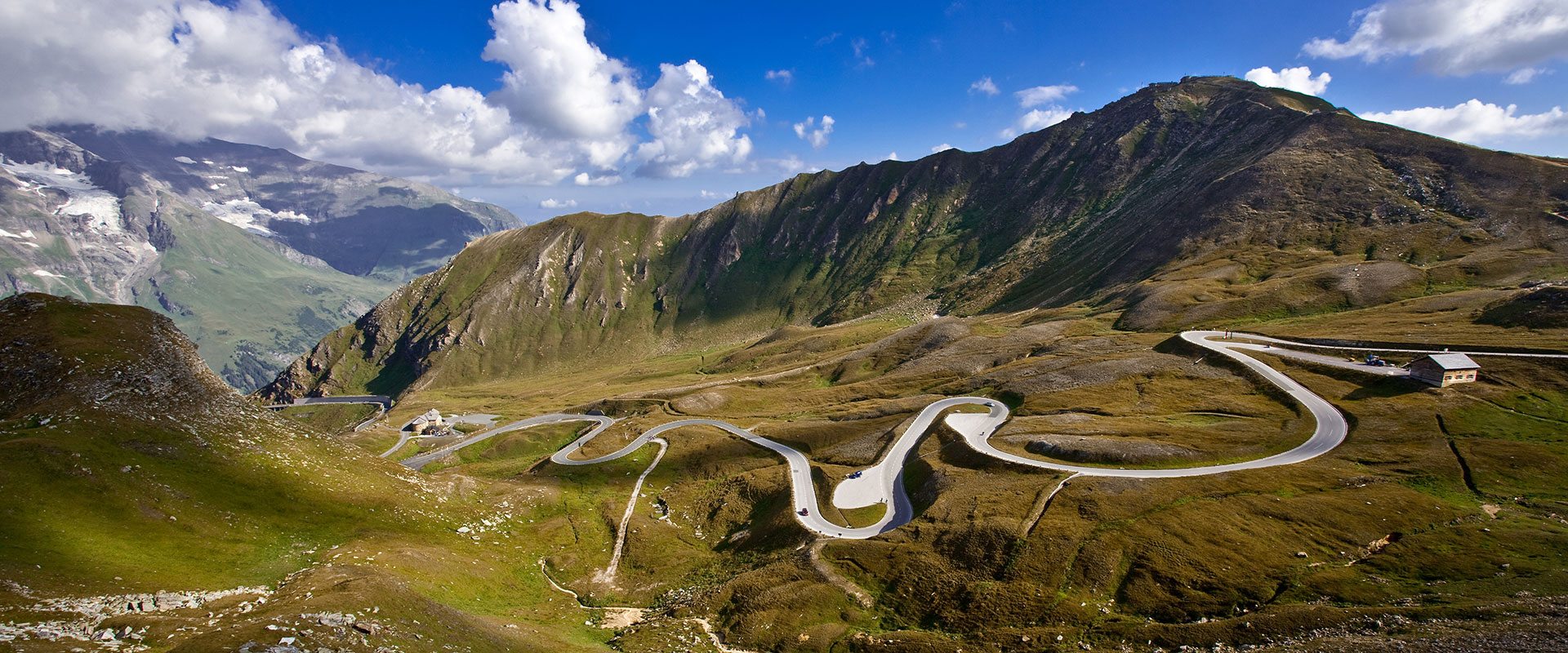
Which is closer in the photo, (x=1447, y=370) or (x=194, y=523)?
(x=194, y=523)

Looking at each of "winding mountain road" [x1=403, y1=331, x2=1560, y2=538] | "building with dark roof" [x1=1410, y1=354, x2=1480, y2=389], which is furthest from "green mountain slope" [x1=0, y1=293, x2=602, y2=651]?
"building with dark roof" [x1=1410, y1=354, x2=1480, y2=389]

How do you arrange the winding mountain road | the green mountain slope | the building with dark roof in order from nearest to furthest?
the green mountain slope
the winding mountain road
the building with dark roof

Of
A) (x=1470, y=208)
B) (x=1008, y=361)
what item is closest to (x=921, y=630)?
(x=1008, y=361)

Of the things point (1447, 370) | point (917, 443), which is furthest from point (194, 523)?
point (1447, 370)

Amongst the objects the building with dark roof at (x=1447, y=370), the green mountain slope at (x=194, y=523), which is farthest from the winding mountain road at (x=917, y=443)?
the green mountain slope at (x=194, y=523)

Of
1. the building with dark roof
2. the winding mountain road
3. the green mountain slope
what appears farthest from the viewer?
the building with dark roof

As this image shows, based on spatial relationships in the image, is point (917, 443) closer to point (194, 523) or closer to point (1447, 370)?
point (1447, 370)

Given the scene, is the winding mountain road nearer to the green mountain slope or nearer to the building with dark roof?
the building with dark roof

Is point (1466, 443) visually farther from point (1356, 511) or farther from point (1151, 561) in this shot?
point (1151, 561)

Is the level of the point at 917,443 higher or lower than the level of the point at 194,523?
lower
